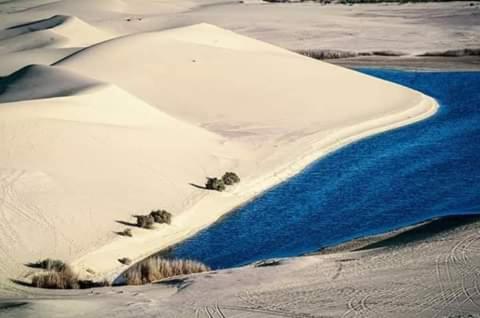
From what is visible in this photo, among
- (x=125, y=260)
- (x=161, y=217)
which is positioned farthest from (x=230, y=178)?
(x=125, y=260)

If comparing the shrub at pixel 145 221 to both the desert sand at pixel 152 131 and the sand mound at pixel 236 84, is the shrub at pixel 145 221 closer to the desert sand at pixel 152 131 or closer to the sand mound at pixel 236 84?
the desert sand at pixel 152 131

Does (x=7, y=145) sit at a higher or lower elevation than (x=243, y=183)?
higher

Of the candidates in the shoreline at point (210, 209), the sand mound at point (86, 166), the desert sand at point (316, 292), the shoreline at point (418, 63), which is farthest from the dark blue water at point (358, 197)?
the shoreline at point (418, 63)

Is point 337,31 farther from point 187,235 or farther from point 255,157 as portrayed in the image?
point 187,235

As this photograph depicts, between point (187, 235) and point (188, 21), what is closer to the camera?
point (187, 235)

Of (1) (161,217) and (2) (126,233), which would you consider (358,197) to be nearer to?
(1) (161,217)

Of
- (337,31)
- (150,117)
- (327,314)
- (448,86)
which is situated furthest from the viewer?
(337,31)

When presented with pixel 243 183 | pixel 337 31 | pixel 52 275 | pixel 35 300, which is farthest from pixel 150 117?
pixel 337 31

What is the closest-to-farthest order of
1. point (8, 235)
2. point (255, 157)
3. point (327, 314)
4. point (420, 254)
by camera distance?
1. point (327, 314)
2. point (420, 254)
3. point (8, 235)
4. point (255, 157)
